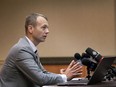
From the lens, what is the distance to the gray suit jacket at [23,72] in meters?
2.37

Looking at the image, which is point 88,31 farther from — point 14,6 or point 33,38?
point 33,38

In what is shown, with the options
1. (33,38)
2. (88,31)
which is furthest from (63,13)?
(33,38)

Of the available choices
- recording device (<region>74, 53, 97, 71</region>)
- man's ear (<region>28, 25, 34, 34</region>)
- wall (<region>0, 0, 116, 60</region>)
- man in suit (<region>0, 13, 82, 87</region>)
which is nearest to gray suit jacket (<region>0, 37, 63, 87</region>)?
A: man in suit (<region>0, 13, 82, 87</region>)

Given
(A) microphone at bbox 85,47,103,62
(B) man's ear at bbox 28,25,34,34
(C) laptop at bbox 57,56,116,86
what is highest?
(B) man's ear at bbox 28,25,34,34

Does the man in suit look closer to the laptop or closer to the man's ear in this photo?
the man's ear

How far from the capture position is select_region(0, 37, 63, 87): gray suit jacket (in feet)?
7.77

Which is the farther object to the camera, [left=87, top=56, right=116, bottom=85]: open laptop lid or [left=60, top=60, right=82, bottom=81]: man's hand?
[left=60, top=60, right=82, bottom=81]: man's hand

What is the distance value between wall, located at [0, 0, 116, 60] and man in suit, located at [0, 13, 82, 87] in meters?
2.88

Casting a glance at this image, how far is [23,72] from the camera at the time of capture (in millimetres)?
2414

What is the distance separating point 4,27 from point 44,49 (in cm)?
89

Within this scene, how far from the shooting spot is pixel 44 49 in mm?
5625

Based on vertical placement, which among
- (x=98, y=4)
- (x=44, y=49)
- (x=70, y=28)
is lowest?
(x=44, y=49)

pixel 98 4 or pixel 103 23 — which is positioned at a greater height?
pixel 98 4

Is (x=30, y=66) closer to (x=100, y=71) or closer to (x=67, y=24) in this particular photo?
(x=100, y=71)
